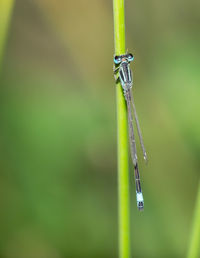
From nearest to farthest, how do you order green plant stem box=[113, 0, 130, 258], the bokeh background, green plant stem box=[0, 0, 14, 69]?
green plant stem box=[113, 0, 130, 258] < green plant stem box=[0, 0, 14, 69] < the bokeh background

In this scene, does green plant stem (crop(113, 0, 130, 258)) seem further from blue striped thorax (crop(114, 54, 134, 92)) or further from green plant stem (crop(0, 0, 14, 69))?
green plant stem (crop(0, 0, 14, 69))

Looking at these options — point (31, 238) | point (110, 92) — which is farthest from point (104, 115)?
point (31, 238)

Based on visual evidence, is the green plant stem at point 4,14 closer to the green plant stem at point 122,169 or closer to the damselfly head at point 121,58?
the damselfly head at point 121,58

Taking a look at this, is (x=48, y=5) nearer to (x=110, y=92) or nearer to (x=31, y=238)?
(x=110, y=92)

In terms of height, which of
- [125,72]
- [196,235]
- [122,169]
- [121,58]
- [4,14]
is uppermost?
[4,14]

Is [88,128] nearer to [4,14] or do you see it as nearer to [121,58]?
[4,14]

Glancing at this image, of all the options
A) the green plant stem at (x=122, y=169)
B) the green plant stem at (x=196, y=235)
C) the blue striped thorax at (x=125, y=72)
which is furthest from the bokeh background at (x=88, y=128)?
the green plant stem at (x=122, y=169)

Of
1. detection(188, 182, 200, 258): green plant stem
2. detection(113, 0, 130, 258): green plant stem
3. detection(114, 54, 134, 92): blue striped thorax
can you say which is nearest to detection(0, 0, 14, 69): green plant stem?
detection(114, 54, 134, 92): blue striped thorax

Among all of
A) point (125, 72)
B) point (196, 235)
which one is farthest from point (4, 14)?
point (196, 235)
